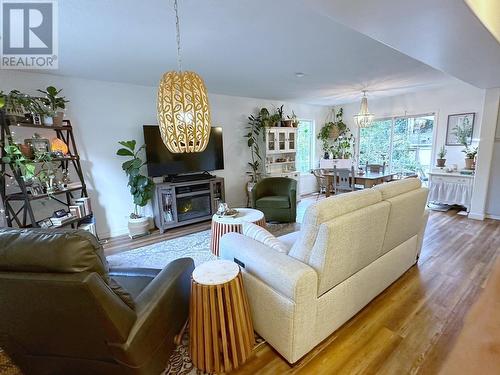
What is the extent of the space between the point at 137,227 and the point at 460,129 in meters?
6.24

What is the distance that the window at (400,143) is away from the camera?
538 centimetres

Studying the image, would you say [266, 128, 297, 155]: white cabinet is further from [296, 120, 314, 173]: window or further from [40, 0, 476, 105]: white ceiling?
[40, 0, 476, 105]: white ceiling

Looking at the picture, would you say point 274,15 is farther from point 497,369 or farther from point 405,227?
point 497,369

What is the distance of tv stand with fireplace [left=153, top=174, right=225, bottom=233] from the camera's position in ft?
12.8

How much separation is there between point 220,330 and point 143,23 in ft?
7.52

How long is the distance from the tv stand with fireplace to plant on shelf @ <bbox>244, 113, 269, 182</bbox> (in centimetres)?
115

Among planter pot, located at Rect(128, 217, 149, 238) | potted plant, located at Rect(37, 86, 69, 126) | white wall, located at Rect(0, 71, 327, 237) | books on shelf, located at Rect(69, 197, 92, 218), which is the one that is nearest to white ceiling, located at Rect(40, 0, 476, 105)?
white wall, located at Rect(0, 71, 327, 237)

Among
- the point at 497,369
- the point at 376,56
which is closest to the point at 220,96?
the point at 376,56

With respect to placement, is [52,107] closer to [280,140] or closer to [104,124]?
[104,124]

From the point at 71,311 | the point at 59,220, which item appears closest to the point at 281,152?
the point at 59,220

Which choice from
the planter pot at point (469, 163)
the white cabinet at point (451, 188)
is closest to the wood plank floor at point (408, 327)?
the white cabinet at point (451, 188)

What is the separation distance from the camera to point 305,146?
263 inches

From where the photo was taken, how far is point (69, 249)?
36.5 inches

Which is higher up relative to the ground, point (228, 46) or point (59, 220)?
point (228, 46)
